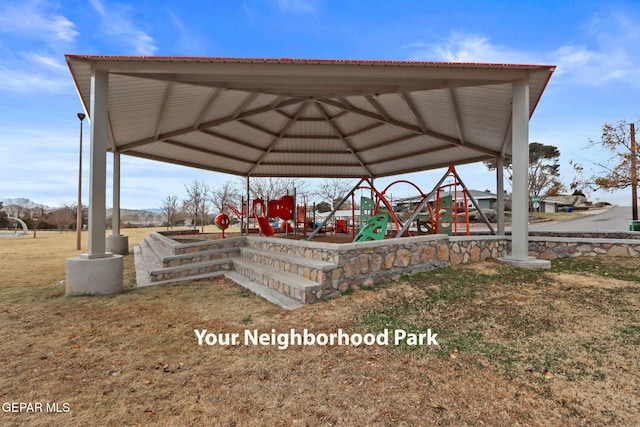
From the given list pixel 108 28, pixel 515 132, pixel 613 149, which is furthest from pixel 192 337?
pixel 613 149

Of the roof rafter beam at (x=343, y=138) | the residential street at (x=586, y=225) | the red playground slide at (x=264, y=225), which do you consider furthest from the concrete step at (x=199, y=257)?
the residential street at (x=586, y=225)

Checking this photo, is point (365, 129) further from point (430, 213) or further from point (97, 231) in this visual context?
point (97, 231)

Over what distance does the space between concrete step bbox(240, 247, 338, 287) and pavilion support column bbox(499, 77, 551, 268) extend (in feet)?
13.6

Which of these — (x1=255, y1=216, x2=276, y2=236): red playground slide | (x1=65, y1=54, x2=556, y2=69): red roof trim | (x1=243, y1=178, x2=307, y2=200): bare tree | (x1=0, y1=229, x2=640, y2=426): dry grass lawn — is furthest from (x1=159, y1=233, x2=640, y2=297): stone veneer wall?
(x1=243, y1=178, x2=307, y2=200): bare tree

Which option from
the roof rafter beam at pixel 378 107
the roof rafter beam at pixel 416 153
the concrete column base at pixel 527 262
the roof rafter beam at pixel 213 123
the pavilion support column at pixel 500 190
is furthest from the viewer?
the roof rafter beam at pixel 416 153

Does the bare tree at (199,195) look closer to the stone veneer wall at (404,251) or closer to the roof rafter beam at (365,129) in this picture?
the roof rafter beam at (365,129)

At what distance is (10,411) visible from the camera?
2.17 m

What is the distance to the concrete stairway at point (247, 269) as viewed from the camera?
188 inches

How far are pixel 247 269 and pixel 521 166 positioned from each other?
612 centimetres

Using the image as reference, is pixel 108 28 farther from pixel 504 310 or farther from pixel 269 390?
pixel 504 310

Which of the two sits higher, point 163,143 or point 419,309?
point 163,143

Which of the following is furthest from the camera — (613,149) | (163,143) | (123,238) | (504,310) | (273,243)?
(613,149)

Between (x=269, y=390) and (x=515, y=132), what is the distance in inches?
259

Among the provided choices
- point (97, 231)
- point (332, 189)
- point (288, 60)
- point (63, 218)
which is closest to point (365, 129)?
point (288, 60)
